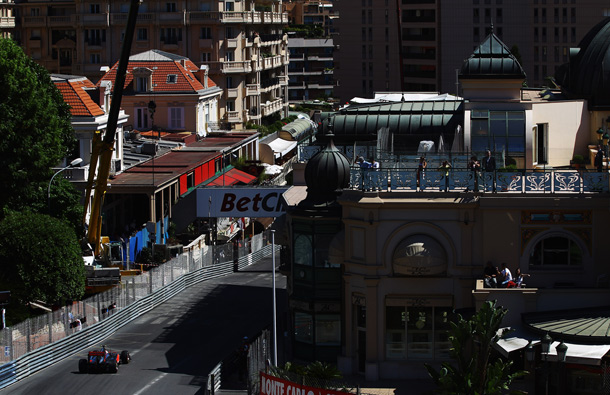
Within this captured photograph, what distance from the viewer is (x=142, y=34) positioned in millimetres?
129125

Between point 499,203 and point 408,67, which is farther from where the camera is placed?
point 408,67

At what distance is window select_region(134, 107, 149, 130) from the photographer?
347 feet

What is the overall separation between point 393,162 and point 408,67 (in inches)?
4119

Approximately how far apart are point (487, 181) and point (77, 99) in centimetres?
3844

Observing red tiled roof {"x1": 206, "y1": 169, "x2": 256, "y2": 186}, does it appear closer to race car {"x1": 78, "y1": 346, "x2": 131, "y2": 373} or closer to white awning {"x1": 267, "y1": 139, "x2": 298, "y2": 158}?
white awning {"x1": 267, "y1": 139, "x2": 298, "y2": 158}

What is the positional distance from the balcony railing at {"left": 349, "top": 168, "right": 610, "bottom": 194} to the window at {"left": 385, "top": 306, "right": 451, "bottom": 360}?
440 centimetres

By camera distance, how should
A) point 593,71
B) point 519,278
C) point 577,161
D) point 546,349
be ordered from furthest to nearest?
point 593,71
point 577,161
point 519,278
point 546,349

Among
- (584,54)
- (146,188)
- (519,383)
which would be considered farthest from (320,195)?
(146,188)

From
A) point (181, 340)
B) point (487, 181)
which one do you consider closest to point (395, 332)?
point (487, 181)

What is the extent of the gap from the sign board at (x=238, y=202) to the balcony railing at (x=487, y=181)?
27064 mm

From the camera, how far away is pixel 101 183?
2685 inches

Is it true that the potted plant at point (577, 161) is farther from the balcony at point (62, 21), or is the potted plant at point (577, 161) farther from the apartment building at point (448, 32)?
the balcony at point (62, 21)

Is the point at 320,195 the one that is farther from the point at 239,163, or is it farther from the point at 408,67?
the point at 408,67

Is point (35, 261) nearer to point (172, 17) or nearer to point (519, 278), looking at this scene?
point (519, 278)
